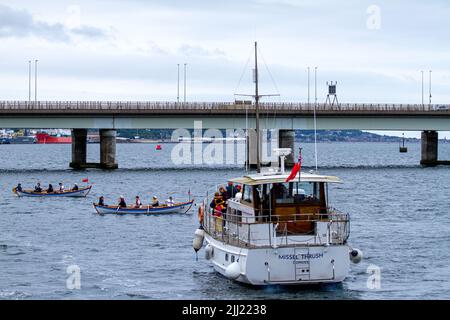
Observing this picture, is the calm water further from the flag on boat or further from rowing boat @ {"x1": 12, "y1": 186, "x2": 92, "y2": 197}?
the flag on boat

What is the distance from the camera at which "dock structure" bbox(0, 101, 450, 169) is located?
125500 millimetres

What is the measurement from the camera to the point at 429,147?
146 meters

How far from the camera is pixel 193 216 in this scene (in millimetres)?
71375

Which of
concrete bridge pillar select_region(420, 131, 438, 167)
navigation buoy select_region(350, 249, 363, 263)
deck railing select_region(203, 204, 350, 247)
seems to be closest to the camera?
deck railing select_region(203, 204, 350, 247)

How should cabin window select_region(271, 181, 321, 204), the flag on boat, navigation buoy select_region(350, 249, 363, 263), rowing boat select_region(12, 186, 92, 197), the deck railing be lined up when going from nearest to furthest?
the flag on boat < the deck railing < cabin window select_region(271, 181, 321, 204) < navigation buoy select_region(350, 249, 363, 263) < rowing boat select_region(12, 186, 92, 197)

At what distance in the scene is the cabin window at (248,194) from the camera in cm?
3926

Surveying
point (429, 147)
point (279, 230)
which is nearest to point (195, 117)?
point (429, 147)

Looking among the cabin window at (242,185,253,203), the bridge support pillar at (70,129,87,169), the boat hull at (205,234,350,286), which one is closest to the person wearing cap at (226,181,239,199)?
the cabin window at (242,185,253,203)

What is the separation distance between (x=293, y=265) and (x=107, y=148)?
317 ft

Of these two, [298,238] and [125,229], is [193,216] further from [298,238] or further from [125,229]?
[298,238]

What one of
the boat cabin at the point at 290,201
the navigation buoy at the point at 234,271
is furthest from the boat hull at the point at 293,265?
the boat cabin at the point at 290,201

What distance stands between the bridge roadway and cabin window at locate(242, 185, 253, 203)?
82702mm

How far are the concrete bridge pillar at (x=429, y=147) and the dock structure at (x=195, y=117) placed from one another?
5.31 m
